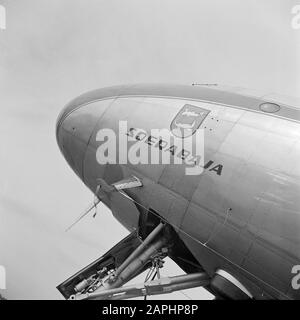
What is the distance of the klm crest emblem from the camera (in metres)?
11.3

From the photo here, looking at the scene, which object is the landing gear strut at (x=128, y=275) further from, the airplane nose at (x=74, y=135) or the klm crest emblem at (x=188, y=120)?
the airplane nose at (x=74, y=135)

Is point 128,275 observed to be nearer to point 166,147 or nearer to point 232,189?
point 166,147

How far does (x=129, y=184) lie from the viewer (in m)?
11.9

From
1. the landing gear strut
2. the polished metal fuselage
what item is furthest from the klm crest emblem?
the landing gear strut

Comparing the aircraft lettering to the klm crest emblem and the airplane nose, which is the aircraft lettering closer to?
the klm crest emblem

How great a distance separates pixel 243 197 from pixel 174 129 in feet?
9.76

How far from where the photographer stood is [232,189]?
32.5ft

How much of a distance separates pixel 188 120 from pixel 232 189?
2624mm

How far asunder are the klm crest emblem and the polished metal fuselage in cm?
17

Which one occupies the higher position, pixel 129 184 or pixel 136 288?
pixel 129 184

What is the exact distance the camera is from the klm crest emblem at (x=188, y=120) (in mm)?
11336

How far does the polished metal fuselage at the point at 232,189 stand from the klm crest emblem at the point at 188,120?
0.17 m
